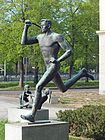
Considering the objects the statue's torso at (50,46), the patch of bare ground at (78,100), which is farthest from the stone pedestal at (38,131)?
the patch of bare ground at (78,100)

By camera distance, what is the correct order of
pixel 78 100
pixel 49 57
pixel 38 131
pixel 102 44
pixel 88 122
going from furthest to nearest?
pixel 102 44 → pixel 78 100 → pixel 88 122 → pixel 49 57 → pixel 38 131

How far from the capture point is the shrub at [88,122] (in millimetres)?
10715

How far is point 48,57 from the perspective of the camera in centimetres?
862

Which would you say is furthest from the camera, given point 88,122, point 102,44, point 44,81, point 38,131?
point 102,44

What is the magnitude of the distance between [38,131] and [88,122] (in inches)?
122

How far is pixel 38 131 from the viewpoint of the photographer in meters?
8.12

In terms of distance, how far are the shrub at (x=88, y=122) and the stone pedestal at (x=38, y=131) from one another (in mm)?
2321

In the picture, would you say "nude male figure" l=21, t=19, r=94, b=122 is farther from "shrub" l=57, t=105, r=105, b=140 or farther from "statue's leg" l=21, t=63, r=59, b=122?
"shrub" l=57, t=105, r=105, b=140

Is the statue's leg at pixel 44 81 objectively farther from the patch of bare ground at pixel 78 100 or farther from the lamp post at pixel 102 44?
the lamp post at pixel 102 44

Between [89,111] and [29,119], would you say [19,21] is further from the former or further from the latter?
[29,119]

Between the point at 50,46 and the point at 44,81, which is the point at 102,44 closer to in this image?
the point at 50,46

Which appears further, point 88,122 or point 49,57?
point 88,122

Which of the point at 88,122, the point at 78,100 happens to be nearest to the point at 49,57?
the point at 88,122

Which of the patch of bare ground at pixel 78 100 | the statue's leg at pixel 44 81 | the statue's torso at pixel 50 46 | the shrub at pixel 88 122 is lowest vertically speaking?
the patch of bare ground at pixel 78 100
